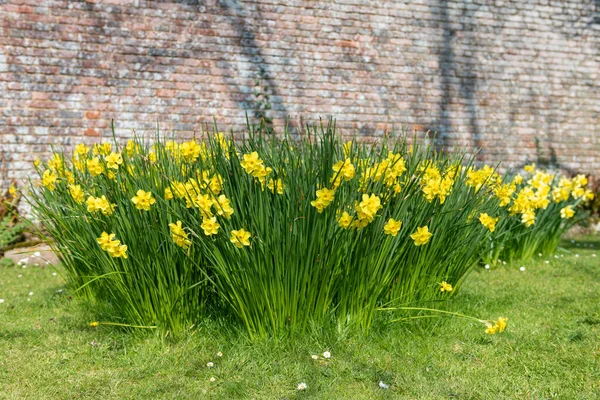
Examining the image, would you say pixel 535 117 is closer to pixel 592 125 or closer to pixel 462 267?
pixel 592 125

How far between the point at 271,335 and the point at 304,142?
1.14 metres

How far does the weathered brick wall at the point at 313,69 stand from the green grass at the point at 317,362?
414 cm

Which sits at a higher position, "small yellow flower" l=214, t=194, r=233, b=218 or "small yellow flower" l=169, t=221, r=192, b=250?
"small yellow flower" l=214, t=194, r=233, b=218

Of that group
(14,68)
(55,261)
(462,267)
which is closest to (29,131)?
(14,68)

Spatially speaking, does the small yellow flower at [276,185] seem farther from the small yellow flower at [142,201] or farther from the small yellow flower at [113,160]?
the small yellow flower at [113,160]

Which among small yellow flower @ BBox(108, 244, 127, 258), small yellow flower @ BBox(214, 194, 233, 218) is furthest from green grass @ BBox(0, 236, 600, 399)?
small yellow flower @ BBox(214, 194, 233, 218)

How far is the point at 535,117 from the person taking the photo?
10008 millimetres

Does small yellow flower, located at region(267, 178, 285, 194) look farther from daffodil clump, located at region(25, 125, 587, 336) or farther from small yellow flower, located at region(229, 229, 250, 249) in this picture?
small yellow flower, located at region(229, 229, 250, 249)

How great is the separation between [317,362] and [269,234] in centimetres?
71

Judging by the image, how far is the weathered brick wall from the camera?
779cm

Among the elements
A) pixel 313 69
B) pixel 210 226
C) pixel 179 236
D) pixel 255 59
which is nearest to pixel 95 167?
pixel 179 236

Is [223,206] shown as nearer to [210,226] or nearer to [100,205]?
[210,226]

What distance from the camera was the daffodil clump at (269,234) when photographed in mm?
3328

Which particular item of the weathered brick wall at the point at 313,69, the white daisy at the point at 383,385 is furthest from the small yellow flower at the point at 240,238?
the weathered brick wall at the point at 313,69
